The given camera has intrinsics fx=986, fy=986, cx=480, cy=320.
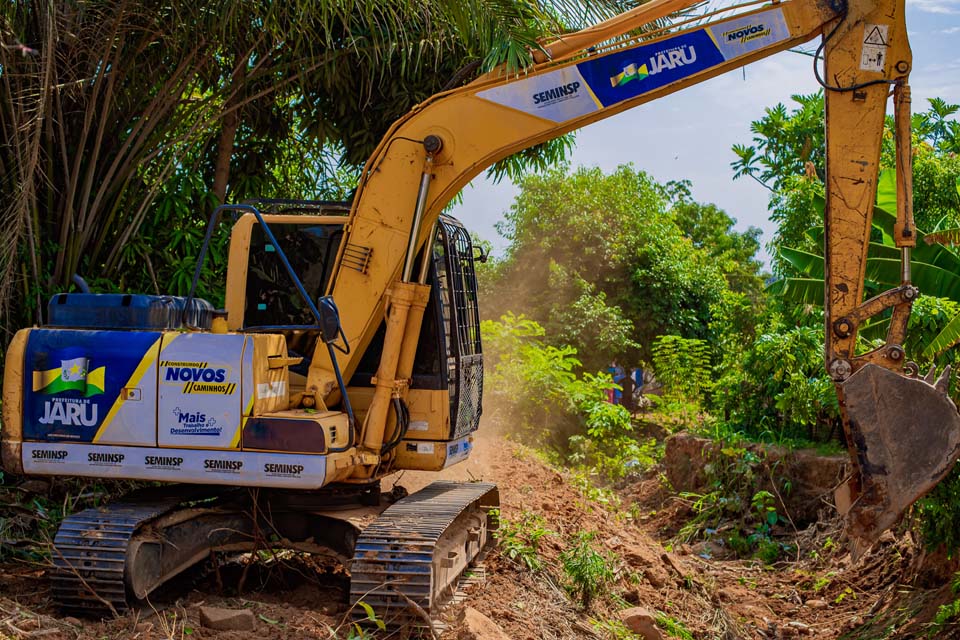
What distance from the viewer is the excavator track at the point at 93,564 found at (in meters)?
5.57

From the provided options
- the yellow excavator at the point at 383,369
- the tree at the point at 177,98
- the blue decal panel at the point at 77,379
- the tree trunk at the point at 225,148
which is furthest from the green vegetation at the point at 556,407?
the blue decal panel at the point at 77,379

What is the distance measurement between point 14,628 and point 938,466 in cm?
500

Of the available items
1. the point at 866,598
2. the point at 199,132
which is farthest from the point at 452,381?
the point at 199,132

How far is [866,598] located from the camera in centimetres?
805

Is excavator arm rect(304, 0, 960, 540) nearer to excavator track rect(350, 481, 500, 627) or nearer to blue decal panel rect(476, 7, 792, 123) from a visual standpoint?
blue decal panel rect(476, 7, 792, 123)

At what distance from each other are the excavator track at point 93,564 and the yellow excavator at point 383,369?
0.04ft

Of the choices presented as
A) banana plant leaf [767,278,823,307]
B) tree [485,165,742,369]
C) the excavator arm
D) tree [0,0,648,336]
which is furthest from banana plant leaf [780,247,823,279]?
tree [485,165,742,369]

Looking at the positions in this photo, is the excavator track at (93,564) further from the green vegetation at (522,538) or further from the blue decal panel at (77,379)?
the green vegetation at (522,538)

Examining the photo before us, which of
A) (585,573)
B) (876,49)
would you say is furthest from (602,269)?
(876,49)

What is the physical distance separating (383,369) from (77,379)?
1.85 metres

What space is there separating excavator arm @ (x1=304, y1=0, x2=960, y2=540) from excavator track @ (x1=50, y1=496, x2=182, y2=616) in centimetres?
138

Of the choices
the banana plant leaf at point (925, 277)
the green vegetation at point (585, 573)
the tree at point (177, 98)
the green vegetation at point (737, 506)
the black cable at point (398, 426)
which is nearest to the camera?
the black cable at point (398, 426)

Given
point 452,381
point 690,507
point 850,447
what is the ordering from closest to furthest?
1. point 850,447
2. point 452,381
3. point 690,507

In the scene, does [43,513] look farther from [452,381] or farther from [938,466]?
[938,466]
